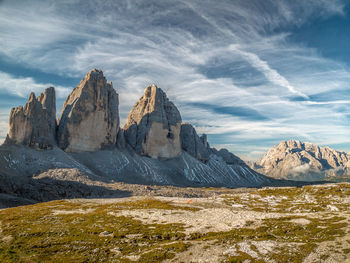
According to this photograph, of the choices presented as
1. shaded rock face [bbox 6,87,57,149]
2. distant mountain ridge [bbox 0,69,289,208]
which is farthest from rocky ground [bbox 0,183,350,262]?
shaded rock face [bbox 6,87,57,149]

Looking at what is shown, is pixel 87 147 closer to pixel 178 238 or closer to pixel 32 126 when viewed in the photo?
pixel 32 126

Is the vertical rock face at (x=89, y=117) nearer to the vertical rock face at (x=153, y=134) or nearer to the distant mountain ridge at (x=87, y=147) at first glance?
the distant mountain ridge at (x=87, y=147)

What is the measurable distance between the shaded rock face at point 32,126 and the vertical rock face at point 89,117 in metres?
9.36

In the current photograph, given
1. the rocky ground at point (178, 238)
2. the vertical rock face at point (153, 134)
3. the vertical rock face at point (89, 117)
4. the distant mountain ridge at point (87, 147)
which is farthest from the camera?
the vertical rock face at point (153, 134)

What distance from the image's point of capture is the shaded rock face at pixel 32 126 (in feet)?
399

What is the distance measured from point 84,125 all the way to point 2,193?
8290cm

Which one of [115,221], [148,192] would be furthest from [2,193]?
[115,221]

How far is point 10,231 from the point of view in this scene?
29.0m

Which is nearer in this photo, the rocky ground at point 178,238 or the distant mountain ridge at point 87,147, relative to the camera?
the rocky ground at point 178,238

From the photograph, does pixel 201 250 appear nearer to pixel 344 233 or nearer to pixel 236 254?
pixel 236 254

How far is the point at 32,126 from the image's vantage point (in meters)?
126

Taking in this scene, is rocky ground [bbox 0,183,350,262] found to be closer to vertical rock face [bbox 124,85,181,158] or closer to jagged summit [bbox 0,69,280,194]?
jagged summit [bbox 0,69,280,194]

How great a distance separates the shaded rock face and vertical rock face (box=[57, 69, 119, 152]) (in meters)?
9.36

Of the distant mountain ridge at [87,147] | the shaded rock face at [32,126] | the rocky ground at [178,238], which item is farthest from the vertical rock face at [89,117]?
the rocky ground at [178,238]
